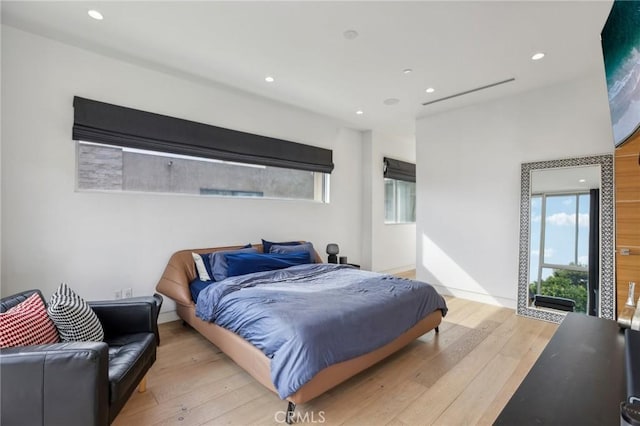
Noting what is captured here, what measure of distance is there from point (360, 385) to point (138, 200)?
2.90 meters

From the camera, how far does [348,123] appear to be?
16.9ft

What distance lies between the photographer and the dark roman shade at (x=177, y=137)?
2.85 meters

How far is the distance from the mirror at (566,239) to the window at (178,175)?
10.5ft

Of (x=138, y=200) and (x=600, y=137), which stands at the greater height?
(x=600, y=137)

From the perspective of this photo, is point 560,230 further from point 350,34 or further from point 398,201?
point 350,34

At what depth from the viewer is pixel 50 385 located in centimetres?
129

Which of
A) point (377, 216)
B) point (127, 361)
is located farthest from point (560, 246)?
point (127, 361)

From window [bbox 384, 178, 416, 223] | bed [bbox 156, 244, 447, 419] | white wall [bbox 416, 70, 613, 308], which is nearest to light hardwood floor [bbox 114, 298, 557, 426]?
bed [bbox 156, 244, 447, 419]

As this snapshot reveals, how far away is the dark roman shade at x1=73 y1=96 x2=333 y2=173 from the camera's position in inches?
112

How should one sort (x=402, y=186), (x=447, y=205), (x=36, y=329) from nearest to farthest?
(x=36, y=329) < (x=447, y=205) < (x=402, y=186)

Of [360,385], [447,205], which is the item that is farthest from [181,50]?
[447,205]

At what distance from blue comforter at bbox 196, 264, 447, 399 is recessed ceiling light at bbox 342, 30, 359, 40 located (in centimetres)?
230

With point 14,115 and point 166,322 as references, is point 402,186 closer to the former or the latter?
point 166,322

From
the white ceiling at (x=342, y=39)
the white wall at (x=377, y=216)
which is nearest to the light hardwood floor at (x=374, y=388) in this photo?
the white wall at (x=377, y=216)
